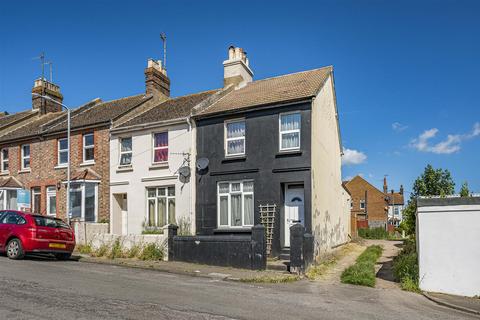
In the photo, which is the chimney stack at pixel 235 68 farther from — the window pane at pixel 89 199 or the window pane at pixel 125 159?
the window pane at pixel 89 199

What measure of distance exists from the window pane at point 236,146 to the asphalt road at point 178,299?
689 centimetres

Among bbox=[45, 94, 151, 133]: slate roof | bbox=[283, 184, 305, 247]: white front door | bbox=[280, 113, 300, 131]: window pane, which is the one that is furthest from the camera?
bbox=[45, 94, 151, 133]: slate roof

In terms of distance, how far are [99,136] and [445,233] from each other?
1667 cm

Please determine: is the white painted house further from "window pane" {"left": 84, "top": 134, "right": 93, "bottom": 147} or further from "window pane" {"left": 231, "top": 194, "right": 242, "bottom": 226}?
"window pane" {"left": 231, "top": 194, "right": 242, "bottom": 226}

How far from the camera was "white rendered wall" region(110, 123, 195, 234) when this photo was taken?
1966 centimetres

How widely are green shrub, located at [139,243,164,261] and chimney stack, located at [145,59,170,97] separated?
11.2 meters

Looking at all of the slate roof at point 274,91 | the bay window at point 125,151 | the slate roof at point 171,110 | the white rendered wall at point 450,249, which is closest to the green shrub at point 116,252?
the bay window at point 125,151

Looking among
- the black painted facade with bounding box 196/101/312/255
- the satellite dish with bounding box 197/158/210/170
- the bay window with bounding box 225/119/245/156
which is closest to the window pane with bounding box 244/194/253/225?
the black painted facade with bounding box 196/101/312/255

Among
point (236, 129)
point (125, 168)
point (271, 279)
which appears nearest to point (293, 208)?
point (236, 129)

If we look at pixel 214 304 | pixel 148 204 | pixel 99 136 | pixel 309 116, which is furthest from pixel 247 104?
pixel 214 304

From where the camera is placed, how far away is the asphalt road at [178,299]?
7.96 m

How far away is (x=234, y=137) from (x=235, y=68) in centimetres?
584

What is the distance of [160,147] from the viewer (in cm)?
2083

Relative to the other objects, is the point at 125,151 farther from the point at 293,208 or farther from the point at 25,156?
the point at 293,208
